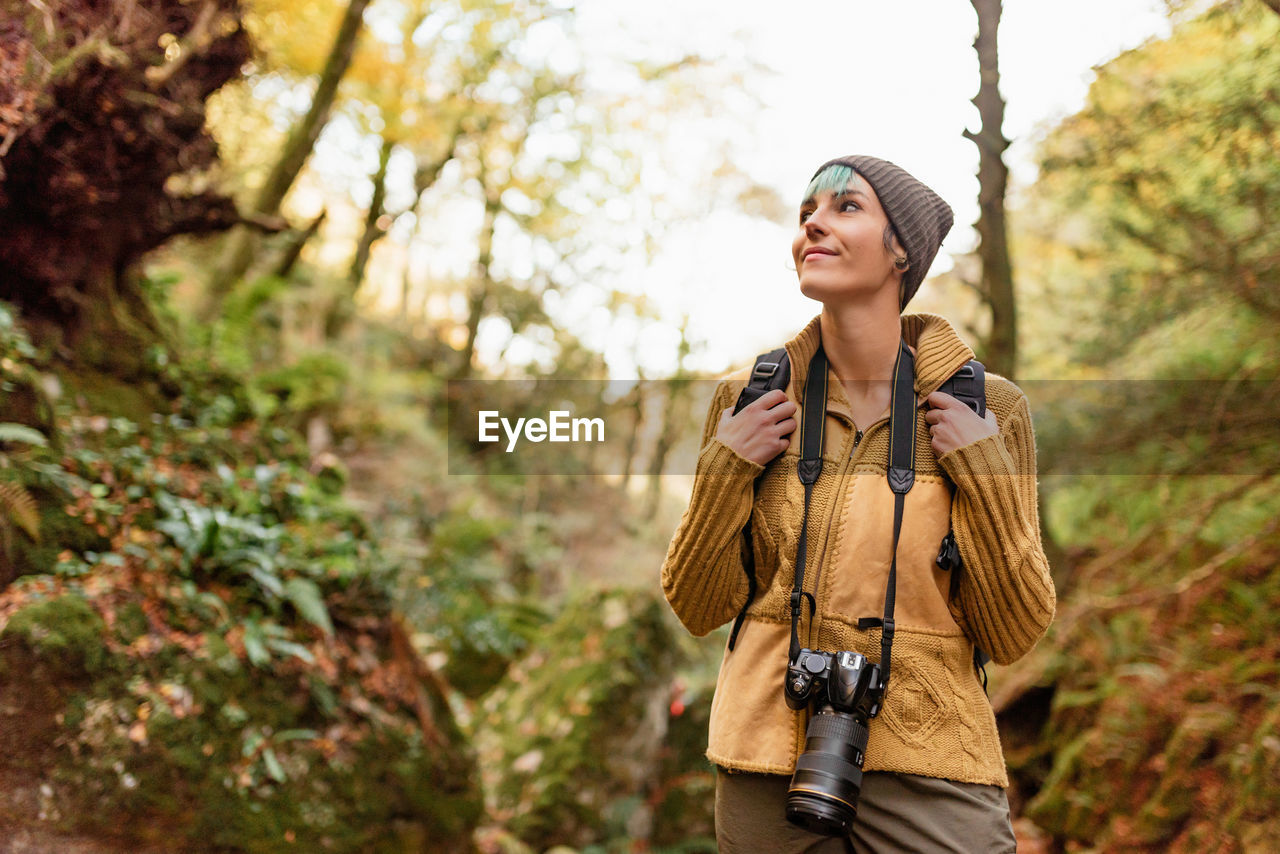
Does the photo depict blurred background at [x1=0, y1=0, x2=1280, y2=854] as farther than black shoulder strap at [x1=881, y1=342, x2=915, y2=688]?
Yes

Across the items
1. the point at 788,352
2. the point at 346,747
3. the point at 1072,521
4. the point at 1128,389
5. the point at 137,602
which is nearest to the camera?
the point at 788,352

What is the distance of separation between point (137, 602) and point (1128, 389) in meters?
6.96

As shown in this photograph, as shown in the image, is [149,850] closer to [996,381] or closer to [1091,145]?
[996,381]

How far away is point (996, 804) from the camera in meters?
1.91

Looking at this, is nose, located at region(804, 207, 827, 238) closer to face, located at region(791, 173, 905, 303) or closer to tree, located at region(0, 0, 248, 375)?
face, located at region(791, 173, 905, 303)

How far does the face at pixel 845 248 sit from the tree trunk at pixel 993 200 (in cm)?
399

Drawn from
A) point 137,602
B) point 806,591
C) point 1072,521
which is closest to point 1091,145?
point 1072,521

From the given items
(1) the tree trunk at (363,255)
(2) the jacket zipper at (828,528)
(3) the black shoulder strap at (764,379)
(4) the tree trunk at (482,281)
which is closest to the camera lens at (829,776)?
(2) the jacket zipper at (828,528)

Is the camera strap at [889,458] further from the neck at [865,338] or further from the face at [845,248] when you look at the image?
the face at [845,248]

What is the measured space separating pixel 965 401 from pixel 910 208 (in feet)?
1.64

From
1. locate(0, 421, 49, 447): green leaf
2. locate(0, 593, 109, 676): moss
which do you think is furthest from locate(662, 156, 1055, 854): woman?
locate(0, 421, 49, 447): green leaf

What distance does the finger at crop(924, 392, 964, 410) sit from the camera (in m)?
2.02

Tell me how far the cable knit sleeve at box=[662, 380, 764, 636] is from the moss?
310cm

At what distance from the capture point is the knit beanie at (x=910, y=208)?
215 centimetres
